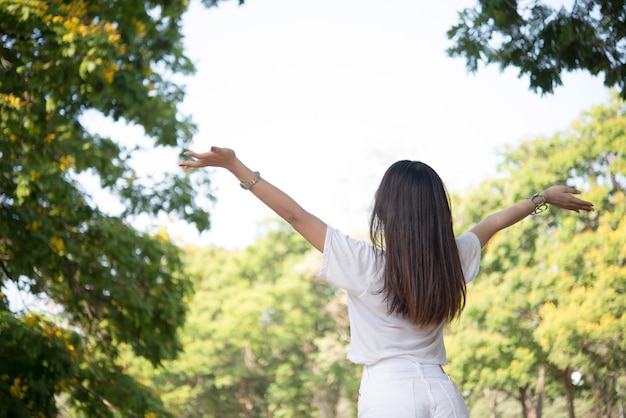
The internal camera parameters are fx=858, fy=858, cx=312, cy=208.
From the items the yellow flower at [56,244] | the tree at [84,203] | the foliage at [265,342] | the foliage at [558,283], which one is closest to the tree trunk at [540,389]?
the foliage at [558,283]

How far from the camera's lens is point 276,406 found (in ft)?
116

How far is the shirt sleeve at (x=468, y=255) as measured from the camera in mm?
2836

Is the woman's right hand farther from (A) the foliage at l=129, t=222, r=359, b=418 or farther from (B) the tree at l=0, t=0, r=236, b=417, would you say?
(A) the foliage at l=129, t=222, r=359, b=418

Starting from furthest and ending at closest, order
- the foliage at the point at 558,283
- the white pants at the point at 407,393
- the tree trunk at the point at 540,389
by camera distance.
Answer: the tree trunk at the point at 540,389 < the foliage at the point at 558,283 < the white pants at the point at 407,393

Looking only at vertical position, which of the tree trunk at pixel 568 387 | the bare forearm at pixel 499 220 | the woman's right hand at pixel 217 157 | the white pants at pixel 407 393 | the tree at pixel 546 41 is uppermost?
the tree trunk at pixel 568 387

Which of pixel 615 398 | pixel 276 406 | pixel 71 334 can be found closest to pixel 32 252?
pixel 71 334

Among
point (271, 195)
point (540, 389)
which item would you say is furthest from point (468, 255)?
point (540, 389)

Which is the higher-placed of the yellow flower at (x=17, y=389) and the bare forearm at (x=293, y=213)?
the yellow flower at (x=17, y=389)

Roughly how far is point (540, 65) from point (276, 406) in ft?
102

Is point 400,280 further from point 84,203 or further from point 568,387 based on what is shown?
point 568,387

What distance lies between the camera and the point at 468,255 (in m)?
2.85

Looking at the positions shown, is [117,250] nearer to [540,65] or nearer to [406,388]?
[540,65]

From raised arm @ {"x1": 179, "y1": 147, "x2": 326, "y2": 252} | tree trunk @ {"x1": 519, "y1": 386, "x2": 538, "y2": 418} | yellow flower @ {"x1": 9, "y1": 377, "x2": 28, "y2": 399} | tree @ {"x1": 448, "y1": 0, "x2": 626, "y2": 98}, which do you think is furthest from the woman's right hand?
tree trunk @ {"x1": 519, "y1": 386, "x2": 538, "y2": 418}

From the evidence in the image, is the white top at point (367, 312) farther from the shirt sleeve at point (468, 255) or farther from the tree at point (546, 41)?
the tree at point (546, 41)
